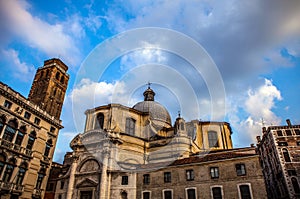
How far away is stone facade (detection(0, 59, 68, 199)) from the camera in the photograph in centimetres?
2575

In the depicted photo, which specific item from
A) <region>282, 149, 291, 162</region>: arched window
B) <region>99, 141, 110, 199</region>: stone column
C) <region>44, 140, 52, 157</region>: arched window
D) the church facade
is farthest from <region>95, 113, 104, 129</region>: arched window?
<region>282, 149, 291, 162</region>: arched window

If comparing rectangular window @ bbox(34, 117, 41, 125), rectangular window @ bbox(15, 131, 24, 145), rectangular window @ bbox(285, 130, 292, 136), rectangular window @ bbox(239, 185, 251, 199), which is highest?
rectangular window @ bbox(285, 130, 292, 136)

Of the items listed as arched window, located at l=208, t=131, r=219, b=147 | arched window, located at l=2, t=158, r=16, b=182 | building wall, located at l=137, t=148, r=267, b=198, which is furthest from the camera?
arched window, located at l=208, t=131, r=219, b=147

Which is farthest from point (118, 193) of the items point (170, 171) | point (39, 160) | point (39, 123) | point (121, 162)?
point (39, 123)

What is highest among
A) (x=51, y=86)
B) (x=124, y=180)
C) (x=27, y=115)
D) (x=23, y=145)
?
(x=51, y=86)

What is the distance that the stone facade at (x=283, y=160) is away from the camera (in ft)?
111

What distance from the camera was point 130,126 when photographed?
1469 inches

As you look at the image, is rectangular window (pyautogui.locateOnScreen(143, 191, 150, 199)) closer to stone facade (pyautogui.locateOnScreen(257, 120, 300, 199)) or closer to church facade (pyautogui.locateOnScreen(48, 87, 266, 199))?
church facade (pyautogui.locateOnScreen(48, 87, 266, 199))

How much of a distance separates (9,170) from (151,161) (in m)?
18.6

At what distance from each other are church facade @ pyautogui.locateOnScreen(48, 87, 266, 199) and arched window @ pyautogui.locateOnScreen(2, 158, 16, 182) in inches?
274

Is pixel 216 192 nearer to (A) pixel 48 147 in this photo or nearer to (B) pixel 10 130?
(A) pixel 48 147

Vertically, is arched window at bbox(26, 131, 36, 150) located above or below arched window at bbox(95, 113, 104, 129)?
below

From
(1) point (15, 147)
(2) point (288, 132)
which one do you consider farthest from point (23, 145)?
(2) point (288, 132)

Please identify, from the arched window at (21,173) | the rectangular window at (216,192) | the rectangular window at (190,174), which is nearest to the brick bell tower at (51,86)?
the arched window at (21,173)
